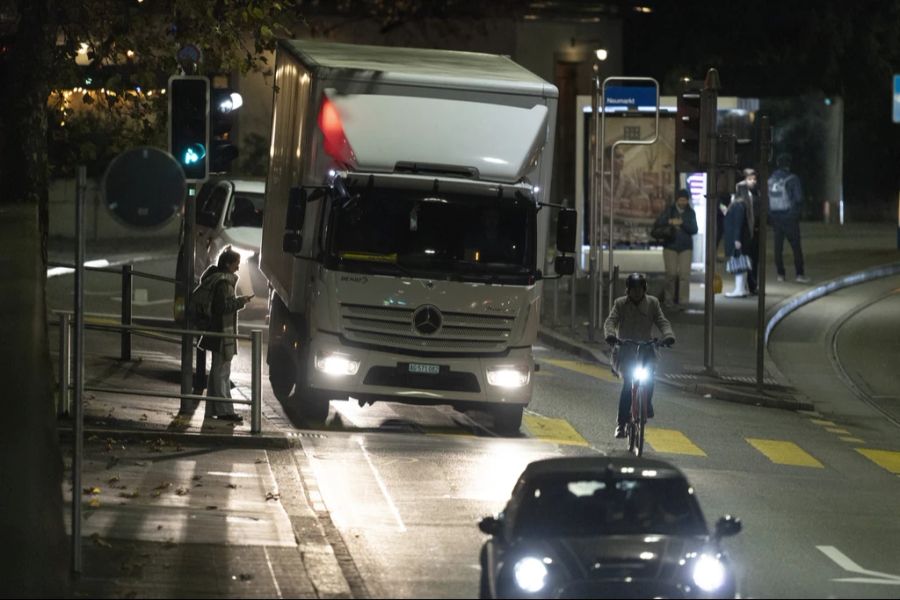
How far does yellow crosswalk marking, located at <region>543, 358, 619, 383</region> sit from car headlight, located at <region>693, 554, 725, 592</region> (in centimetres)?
1389

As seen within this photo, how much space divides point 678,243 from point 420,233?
1278 centimetres

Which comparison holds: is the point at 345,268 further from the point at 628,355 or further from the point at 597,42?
the point at 597,42

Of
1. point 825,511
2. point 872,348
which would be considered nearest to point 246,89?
point 872,348

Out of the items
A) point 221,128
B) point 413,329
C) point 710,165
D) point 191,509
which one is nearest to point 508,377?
point 413,329

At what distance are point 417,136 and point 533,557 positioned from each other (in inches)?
352

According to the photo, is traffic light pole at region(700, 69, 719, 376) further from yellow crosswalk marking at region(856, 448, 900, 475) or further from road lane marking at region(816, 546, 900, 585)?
road lane marking at region(816, 546, 900, 585)

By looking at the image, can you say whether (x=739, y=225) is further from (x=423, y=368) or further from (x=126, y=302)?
(x=423, y=368)

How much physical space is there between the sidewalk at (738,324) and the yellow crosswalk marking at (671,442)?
326 centimetres

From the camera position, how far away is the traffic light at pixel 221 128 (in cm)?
1828

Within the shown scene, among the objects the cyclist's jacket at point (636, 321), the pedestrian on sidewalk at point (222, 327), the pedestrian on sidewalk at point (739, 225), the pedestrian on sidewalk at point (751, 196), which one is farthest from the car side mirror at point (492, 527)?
the pedestrian on sidewalk at point (739, 225)

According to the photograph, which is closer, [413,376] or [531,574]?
[531,574]

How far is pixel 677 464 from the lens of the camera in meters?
17.2

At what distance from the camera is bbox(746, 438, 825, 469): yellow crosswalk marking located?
704 inches

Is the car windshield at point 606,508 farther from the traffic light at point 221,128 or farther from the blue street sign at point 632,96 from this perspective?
the blue street sign at point 632,96
